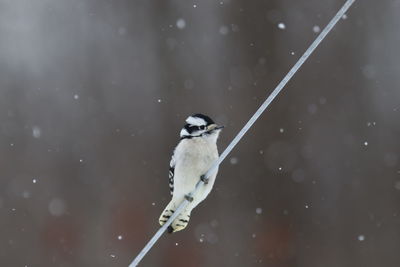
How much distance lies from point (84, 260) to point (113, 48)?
7.97 ft

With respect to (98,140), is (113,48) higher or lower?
higher

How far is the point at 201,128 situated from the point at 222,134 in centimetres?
393

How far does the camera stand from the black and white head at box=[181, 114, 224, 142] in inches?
142

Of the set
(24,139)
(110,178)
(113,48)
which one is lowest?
(110,178)

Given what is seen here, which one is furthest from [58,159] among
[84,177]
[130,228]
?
[130,228]

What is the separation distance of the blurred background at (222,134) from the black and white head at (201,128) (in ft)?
13.1

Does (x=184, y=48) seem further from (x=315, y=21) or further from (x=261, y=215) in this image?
(x=261, y=215)

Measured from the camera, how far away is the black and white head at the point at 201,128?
360 cm

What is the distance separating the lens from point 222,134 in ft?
24.8

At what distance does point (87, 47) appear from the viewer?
27.6 feet

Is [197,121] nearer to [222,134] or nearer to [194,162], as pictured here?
[194,162]

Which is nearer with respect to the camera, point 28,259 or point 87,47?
point 28,259

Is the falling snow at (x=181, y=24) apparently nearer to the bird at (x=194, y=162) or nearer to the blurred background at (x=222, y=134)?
the blurred background at (x=222, y=134)

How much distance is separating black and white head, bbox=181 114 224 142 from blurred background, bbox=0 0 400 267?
13.1 feet
